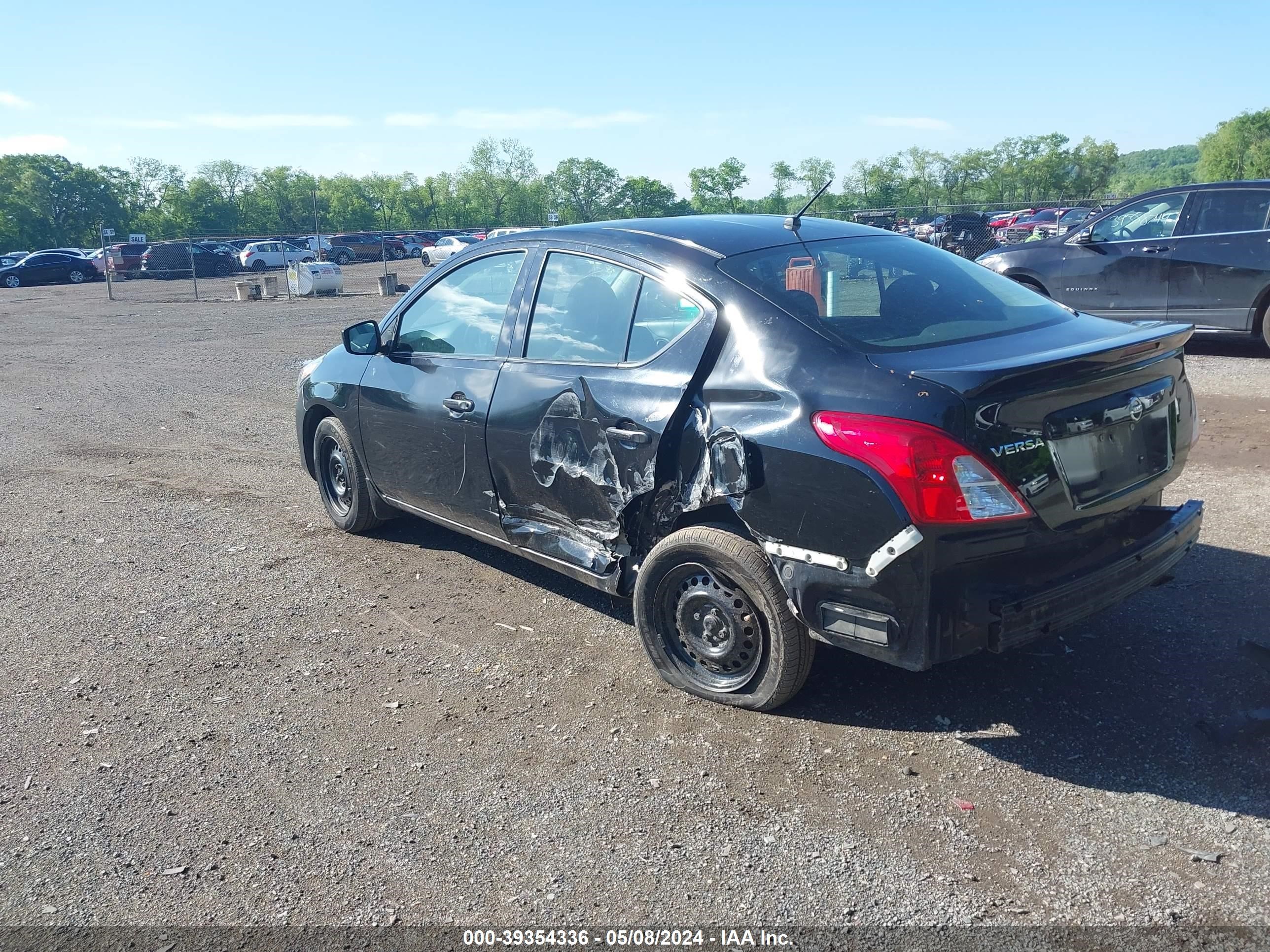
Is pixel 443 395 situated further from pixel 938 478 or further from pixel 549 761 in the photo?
pixel 938 478

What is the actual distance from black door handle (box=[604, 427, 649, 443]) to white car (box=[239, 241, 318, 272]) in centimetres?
4779

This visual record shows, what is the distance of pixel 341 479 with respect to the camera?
6.21 m

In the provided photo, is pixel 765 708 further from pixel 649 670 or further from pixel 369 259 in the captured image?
pixel 369 259

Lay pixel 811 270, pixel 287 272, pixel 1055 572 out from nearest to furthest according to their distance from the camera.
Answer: pixel 1055 572
pixel 811 270
pixel 287 272

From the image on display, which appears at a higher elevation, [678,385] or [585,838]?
[678,385]

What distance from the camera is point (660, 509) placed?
3973mm

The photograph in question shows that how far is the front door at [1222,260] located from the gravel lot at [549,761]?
17.4 feet

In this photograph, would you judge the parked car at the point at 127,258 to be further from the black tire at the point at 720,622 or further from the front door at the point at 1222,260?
the black tire at the point at 720,622

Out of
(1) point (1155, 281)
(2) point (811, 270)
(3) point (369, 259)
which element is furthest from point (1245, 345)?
(3) point (369, 259)

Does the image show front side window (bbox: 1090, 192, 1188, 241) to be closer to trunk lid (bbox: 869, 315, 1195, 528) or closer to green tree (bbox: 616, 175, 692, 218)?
trunk lid (bbox: 869, 315, 1195, 528)

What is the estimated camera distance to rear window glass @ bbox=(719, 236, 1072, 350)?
371 centimetres

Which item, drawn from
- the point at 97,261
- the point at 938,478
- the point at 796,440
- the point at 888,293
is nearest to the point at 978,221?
the point at 888,293

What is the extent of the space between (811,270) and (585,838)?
2288mm

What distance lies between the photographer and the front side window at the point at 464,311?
4.81m
